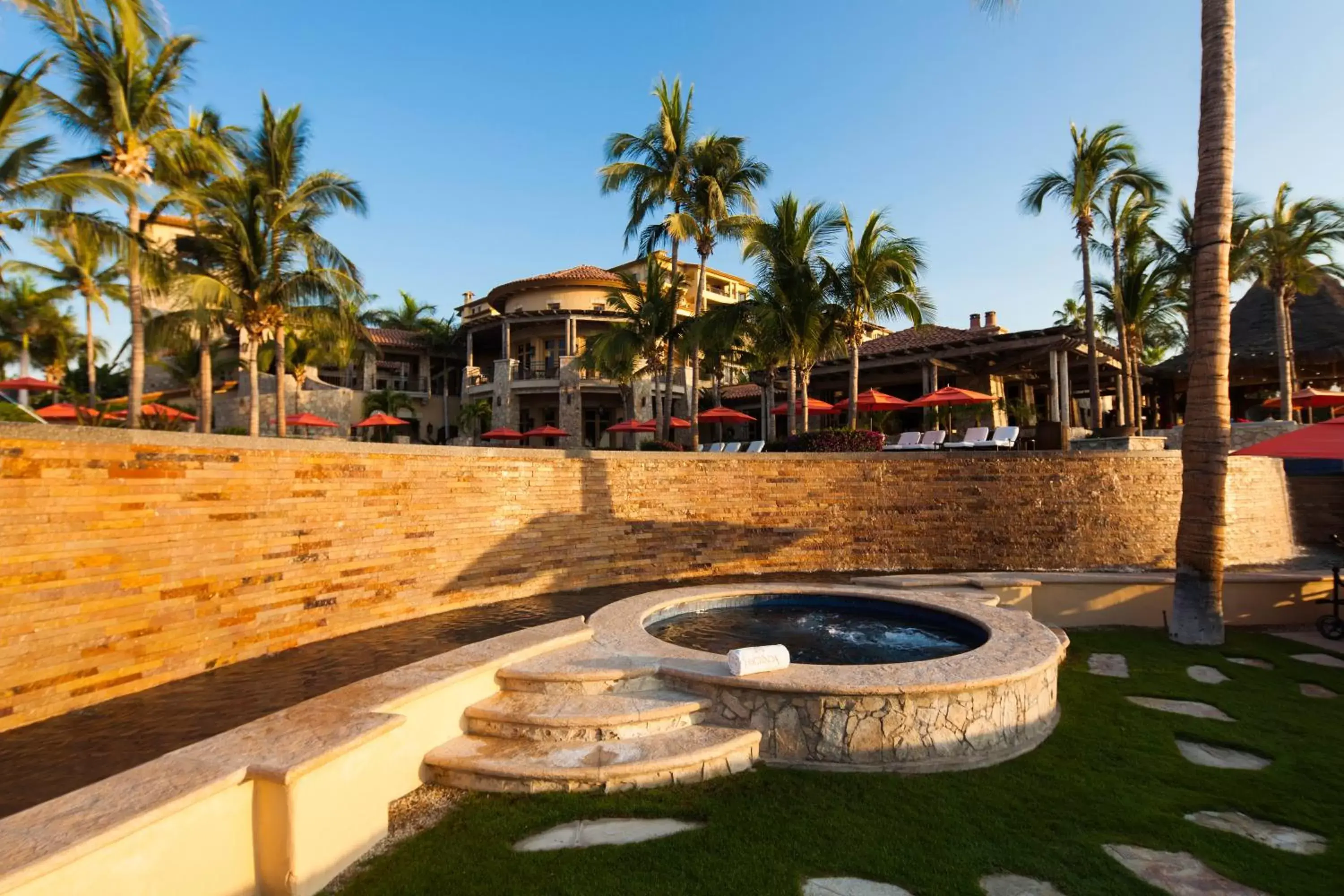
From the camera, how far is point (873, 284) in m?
17.2

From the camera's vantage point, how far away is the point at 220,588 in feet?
22.6

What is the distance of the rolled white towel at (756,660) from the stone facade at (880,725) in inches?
6.8

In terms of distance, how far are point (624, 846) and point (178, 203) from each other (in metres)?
19.1

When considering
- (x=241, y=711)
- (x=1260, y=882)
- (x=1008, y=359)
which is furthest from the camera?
(x=1008, y=359)

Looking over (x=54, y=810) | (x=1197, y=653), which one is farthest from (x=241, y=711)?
(x=1197, y=653)

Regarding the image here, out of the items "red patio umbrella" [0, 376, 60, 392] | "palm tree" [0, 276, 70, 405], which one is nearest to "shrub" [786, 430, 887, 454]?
"red patio umbrella" [0, 376, 60, 392]

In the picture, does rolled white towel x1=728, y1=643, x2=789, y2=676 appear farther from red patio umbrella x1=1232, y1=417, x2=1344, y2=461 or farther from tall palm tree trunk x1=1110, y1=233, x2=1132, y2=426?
tall palm tree trunk x1=1110, y1=233, x2=1132, y2=426

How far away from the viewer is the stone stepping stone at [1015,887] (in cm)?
352

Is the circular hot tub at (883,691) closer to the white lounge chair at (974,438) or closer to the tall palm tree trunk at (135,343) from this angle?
the white lounge chair at (974,438)

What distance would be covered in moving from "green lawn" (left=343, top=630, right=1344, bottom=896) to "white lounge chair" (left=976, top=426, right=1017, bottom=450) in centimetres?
1148

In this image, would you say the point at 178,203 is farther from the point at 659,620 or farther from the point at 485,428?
the point at 485,428

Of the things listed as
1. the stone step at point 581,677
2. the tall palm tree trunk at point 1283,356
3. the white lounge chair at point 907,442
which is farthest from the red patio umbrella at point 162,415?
the tall palm tree trunk at point 1283,356

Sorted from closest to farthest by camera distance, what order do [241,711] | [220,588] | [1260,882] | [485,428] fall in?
1. [1260,882]
2. [241,711]
3. [220,588]
4. [485,428]

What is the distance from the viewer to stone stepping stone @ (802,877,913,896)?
3.50 metres
